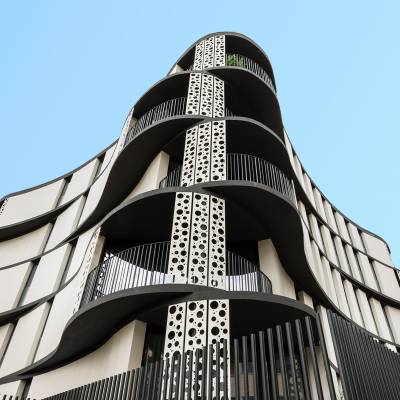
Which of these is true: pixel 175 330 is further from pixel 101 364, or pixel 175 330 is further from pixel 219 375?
pixel 219 375

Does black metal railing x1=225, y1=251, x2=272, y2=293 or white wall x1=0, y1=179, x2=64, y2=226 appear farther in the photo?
white wall x1=0, y1=179, x2=64, y2=226

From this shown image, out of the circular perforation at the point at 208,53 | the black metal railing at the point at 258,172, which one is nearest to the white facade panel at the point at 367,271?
the black metal railing at the point at 258,172

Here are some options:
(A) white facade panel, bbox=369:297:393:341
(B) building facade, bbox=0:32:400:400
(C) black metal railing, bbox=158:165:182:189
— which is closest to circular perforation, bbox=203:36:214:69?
(B) building facade, bbox=0:32:400:400

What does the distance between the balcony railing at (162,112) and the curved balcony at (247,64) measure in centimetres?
229

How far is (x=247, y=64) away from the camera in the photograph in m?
17.8

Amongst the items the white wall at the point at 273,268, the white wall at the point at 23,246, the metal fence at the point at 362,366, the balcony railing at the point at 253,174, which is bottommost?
the metal fence at the point at 362,366

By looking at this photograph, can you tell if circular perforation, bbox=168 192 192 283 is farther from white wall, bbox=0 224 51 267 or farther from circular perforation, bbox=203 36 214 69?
white wall, bbox=0 224 51 267

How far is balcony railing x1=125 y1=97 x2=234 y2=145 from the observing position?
1479cm

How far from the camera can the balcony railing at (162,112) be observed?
48.5ft

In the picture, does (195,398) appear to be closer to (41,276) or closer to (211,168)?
(211,168)

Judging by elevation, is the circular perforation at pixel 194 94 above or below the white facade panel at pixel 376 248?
below

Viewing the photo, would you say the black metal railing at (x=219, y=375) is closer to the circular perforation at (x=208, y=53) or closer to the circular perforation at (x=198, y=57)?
the circular perforation at (x=198, y=57)

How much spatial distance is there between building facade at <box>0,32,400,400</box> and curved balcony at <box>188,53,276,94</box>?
0.16 m

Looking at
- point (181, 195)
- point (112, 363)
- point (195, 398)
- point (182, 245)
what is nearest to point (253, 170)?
point (181, 195)
